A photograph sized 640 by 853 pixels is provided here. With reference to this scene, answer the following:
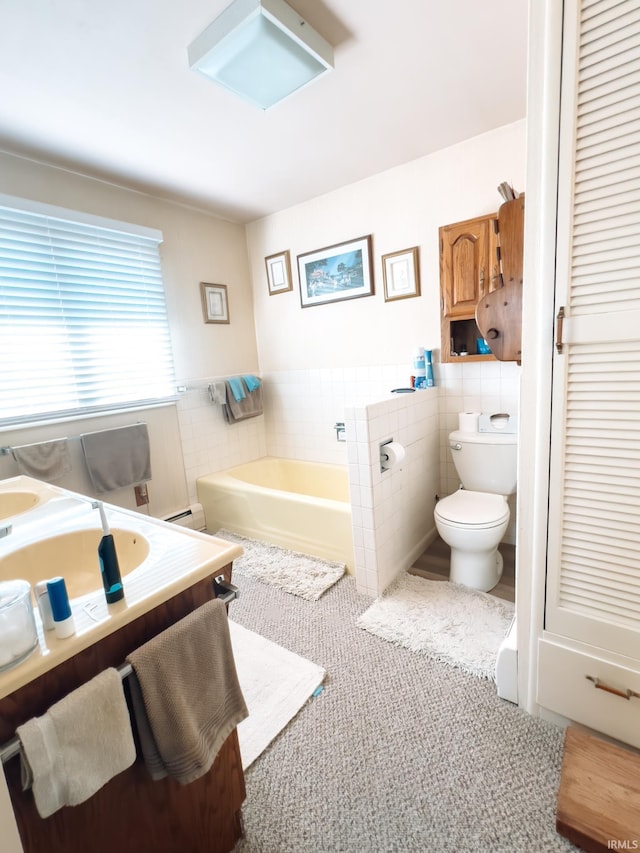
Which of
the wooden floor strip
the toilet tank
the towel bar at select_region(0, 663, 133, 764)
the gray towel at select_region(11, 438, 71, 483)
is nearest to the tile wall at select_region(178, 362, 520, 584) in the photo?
the toilet tank

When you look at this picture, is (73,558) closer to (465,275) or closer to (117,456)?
(117,456)

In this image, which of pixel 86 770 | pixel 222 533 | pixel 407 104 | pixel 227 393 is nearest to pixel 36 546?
pixel 86 770

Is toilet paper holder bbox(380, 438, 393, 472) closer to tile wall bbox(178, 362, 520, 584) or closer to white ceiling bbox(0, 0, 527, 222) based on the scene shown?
tile wall bbox(178, 362, 520, 584)

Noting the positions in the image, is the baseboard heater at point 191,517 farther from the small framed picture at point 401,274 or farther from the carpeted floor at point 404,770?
the small framed picture at point 401,274

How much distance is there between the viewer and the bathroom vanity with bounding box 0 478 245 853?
646 millimetres

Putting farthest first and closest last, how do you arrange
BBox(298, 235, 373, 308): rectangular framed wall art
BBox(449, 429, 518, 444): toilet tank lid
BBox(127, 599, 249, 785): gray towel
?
BBox(298, 235, 373, 308): rectangular framed wall art, BBox(449, 429, 518, 444): toilet tank lid, BBox(127, 599, 249, 785): gray towel

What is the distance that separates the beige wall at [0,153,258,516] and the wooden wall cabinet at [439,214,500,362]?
5.68 ft

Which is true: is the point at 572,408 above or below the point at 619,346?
below

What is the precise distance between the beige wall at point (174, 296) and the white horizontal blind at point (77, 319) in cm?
10

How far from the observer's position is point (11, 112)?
1737 millimetres

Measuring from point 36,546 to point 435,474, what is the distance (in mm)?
2259

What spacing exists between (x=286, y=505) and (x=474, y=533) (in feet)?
3.78

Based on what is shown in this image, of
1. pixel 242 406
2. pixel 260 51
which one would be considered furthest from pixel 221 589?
pixel 242 406

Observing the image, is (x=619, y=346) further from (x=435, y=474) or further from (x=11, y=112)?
(x=11, y=112)
